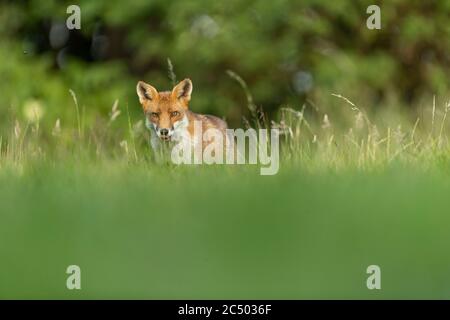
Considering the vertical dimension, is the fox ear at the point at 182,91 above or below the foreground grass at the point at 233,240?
above

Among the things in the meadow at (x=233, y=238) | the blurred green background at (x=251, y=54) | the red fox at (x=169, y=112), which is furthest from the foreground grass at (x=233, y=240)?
the blurred green background at (x=251, y=54)

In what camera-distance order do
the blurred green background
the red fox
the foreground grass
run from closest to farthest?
the foreground grass → the red fox → the blurred green background

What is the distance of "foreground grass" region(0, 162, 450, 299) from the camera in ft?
11.8

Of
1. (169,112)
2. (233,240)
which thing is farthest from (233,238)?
(169,112)

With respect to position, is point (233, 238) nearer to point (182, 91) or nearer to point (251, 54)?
point (182, 91)

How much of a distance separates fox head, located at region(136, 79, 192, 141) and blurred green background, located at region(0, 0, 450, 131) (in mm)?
8378

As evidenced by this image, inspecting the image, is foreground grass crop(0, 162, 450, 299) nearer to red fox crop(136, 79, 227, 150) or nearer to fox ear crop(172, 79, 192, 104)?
red fox crop(136, 79, 227, 150)

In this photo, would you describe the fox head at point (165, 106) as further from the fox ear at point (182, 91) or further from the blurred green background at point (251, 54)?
the blurred green background at point (251, 54)

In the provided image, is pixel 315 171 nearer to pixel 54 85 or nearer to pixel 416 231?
pixel 416 231

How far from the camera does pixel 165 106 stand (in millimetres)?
7332

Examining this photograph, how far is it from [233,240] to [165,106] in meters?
3.67

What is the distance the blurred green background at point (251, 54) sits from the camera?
16172 mm

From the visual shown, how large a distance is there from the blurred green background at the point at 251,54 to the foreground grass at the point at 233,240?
11.4 m

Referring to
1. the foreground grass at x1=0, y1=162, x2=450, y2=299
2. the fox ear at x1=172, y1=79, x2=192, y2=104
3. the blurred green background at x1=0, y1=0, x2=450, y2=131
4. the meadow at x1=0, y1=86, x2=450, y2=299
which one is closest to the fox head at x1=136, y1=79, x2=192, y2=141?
the fox ear at x1=172, y1=79, x2=192, y2=104
